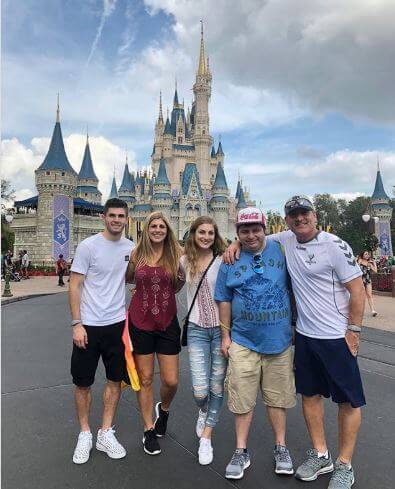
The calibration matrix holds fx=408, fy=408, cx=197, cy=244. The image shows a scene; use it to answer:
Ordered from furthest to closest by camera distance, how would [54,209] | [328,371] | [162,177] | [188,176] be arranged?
[188,176] < [162,177] < [54,209] < [328,371]

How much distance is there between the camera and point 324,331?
102 inches

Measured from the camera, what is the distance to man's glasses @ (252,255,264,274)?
2705 millimetres

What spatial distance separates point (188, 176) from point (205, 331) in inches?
2351

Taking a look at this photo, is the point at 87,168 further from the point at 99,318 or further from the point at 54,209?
the point at 99,318

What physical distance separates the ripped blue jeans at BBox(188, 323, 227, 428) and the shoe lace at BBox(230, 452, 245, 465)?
0.31 meters

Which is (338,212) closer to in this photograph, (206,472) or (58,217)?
(58,217)

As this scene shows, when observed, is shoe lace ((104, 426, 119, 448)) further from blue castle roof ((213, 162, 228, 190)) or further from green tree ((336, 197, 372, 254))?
blue castle roof ((213, 162, 228, 190))

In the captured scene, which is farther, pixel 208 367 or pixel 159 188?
pixel 159 188

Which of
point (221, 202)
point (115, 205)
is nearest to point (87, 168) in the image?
point (221, 202)

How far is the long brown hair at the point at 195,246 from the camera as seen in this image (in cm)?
306

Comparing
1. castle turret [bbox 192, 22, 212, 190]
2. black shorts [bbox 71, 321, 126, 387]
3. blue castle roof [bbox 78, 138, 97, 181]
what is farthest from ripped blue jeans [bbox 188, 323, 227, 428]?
castle turret [bbox 192, 22, 212, 190]

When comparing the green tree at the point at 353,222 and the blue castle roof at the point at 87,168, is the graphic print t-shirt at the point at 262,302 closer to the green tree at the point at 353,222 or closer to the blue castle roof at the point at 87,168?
the blue castle roof at the point at 87,168

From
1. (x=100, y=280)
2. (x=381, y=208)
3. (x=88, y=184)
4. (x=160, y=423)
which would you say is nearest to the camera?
(x=100, y=280)

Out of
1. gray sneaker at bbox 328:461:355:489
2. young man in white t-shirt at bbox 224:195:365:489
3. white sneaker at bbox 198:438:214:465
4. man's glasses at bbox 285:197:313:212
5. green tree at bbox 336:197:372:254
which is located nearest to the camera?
gray sneaker at bbox 328:461:355:489
